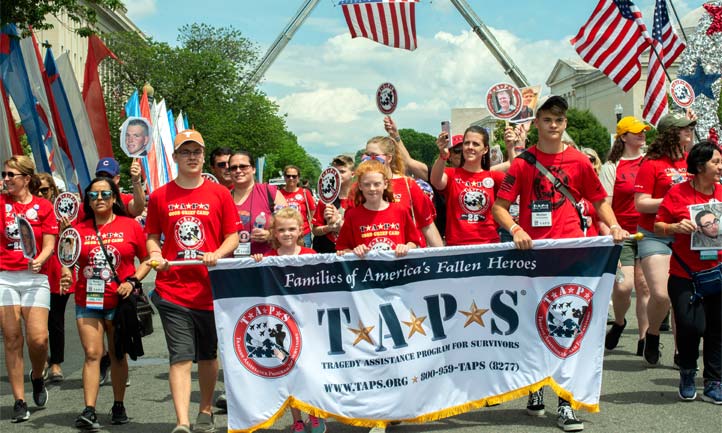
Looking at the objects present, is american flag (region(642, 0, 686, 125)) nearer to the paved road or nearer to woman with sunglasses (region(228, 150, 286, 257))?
the paved road

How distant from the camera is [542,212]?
6340mm

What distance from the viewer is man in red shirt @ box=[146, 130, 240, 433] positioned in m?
6.05

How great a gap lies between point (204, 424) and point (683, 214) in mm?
3791

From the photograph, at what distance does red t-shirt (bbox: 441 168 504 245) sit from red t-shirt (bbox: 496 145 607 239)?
3.26ft

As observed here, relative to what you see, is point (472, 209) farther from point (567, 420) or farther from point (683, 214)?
point (567, 420)

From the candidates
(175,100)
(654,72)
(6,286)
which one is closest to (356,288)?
(6,286)

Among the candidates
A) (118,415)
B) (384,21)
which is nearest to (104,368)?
(118,415)

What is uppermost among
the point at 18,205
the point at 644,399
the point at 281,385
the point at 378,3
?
the point at 378,3

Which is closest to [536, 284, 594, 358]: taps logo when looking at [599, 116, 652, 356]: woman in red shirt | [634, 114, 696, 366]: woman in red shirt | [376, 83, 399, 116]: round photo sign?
[634, 114, 696, 366]: woman in red shirt

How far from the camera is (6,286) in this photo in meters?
7.21

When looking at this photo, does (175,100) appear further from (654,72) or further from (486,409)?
(486,409)

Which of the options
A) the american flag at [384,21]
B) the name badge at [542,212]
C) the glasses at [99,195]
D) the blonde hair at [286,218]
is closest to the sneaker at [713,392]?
the name badge at [542,212]

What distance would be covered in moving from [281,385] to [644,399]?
286 centimetres

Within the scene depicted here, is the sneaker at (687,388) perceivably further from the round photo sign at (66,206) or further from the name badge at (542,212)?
the round photo sign at (66,206)
